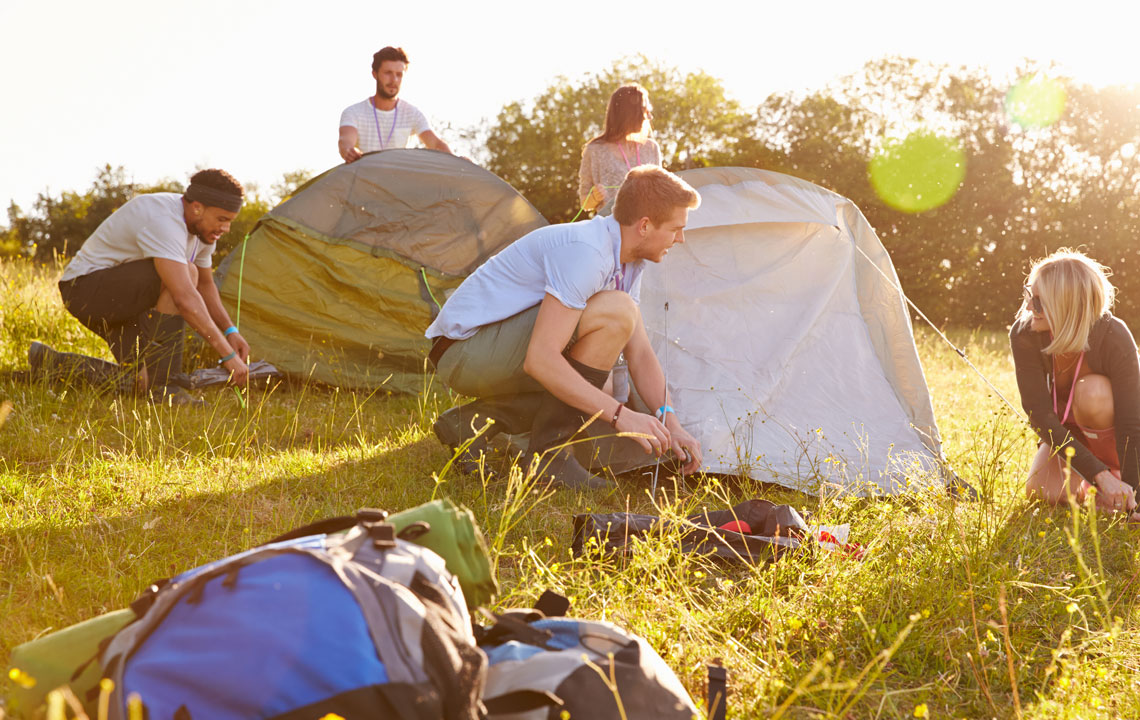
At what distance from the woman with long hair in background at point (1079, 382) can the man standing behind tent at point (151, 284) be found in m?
3.22

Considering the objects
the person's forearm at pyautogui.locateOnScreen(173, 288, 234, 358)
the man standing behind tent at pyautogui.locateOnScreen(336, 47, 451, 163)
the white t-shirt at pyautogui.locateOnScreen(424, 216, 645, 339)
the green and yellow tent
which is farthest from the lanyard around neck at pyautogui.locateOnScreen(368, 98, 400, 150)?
the white t-shirt at pyautogui.locateOnScreen(424, 216, 645, 339)

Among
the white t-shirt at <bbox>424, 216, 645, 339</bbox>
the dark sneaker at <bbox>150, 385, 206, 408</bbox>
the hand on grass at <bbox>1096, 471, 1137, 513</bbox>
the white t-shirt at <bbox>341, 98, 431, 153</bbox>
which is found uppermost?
the white t-shirt at <bbox>341, 98, 431, 153</bbox>

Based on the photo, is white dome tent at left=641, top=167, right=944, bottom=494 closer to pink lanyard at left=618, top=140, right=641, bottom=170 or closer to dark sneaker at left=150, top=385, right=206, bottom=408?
pink lanyard at left=618, top=140, right=641, bottom=170

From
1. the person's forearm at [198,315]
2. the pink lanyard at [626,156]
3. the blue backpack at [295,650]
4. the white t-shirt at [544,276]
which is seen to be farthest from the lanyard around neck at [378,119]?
the blue backpack at [295,650]

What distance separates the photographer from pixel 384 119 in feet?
16.7

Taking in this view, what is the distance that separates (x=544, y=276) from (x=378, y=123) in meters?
2.50

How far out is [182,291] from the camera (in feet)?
12.5

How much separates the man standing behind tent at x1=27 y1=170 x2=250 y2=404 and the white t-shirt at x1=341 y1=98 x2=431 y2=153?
1.31 metres

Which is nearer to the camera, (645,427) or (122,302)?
(645,427)

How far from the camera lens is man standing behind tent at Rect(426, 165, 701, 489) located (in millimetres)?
2803

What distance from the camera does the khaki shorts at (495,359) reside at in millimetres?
3064

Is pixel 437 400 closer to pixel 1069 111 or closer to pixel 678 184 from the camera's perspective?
pixel 678 184

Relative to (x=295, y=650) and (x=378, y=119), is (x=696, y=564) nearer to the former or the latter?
(x=295, y=650)

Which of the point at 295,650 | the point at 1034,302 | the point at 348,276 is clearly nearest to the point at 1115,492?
the point at 1034,302
